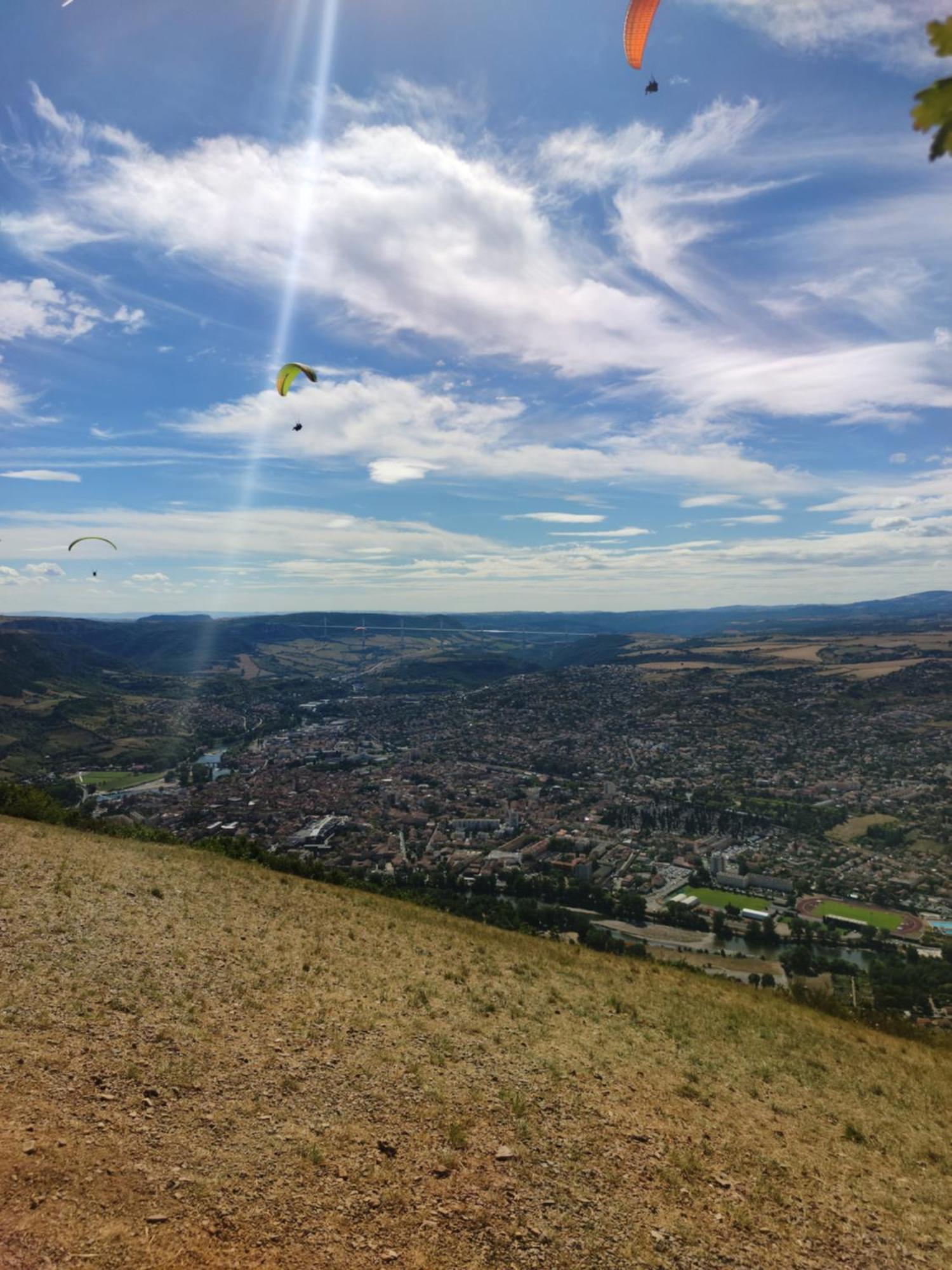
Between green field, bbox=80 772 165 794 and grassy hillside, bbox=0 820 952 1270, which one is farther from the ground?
grassy hillside, bbox=0 820 952 1270

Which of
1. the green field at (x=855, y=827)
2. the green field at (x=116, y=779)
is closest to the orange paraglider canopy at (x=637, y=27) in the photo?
the green field at (x=855, y=827)

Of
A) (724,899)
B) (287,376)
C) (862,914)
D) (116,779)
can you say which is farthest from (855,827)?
(116,779)

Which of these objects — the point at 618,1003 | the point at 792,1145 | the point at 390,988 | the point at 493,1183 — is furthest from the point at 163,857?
the point at 792,1145

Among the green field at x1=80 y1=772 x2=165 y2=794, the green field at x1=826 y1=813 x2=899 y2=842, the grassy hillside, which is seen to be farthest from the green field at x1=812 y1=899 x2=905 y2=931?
the green field at x1=80 y1=772 x2=165 y2=794

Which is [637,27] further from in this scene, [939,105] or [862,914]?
[862,914]

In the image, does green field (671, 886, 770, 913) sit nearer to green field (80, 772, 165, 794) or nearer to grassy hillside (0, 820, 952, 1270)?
grassy hillside (0, 820, 952, 1270)

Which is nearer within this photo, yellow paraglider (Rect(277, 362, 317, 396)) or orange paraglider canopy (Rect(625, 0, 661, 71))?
orange paraglider canopy (Rect(625, 0, 661, 71))
